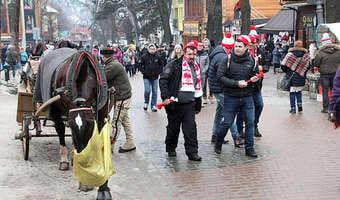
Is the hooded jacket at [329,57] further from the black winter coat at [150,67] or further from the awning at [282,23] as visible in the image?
the awning at [282,23]

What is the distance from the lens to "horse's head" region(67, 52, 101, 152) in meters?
6.76

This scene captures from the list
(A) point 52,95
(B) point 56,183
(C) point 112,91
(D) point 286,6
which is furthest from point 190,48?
(D) point 286,6

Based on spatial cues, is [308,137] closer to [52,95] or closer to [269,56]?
[52,95]

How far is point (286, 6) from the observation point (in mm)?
26859

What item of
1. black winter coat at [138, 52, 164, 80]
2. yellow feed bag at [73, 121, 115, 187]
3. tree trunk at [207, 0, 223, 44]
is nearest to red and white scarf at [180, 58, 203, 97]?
yellow feed bag at [73, 121, 115, 187]

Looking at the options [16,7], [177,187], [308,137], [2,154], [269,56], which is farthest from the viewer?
[269,56]

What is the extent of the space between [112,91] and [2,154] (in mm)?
2746

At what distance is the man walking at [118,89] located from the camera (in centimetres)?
991

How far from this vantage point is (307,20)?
26953 millimetres

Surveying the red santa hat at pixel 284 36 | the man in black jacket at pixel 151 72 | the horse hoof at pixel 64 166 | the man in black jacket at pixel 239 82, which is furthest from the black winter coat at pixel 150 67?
the red santa hat at pixel 284 36

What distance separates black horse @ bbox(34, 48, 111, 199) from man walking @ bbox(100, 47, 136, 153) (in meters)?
1.39

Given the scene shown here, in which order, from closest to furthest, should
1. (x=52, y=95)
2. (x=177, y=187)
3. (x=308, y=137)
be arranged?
(x=177, y=187)
(x=52, y=95)
(x=308, y=137)

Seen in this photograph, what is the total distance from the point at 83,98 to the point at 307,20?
70.5 ft

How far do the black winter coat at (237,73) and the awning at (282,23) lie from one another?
20239 mm
